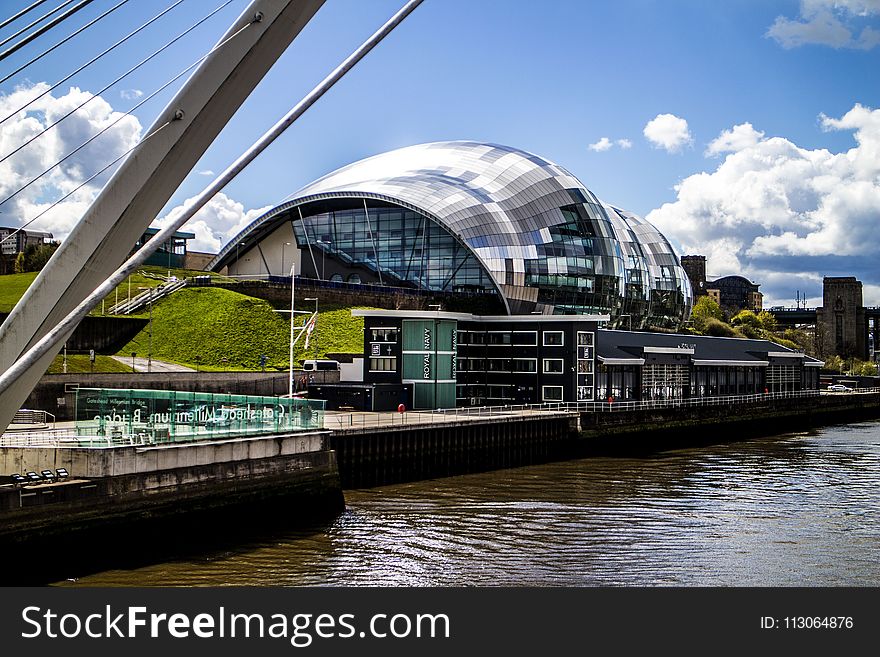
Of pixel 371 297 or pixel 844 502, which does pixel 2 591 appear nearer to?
pixel 844 502

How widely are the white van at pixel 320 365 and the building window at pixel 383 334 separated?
22.5 feet

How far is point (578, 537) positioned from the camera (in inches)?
1006

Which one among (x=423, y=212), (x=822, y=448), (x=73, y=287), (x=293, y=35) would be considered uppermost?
(x=423, y=212)

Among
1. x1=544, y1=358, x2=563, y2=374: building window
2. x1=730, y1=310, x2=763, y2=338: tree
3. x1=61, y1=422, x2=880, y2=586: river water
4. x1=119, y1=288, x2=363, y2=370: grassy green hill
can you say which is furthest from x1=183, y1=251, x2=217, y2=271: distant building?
x1=730, y1=310, x2=763, y2=338: tree

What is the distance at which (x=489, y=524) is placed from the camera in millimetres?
27234

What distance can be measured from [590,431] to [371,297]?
83.0 ft

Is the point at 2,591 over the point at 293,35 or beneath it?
beneath

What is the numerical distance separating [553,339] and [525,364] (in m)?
2.09

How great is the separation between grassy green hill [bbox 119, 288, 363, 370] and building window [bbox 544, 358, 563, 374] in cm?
1426

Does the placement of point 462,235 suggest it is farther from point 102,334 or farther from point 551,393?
point 102,334

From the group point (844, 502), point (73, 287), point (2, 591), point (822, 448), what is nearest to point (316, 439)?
point (2, 591)

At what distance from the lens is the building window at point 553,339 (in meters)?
52.4

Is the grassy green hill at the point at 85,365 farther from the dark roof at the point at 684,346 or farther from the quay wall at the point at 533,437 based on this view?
the dark roof at the point at 684,346

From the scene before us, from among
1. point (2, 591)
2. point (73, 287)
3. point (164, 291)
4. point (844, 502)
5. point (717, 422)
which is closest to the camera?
point (73, 287)
